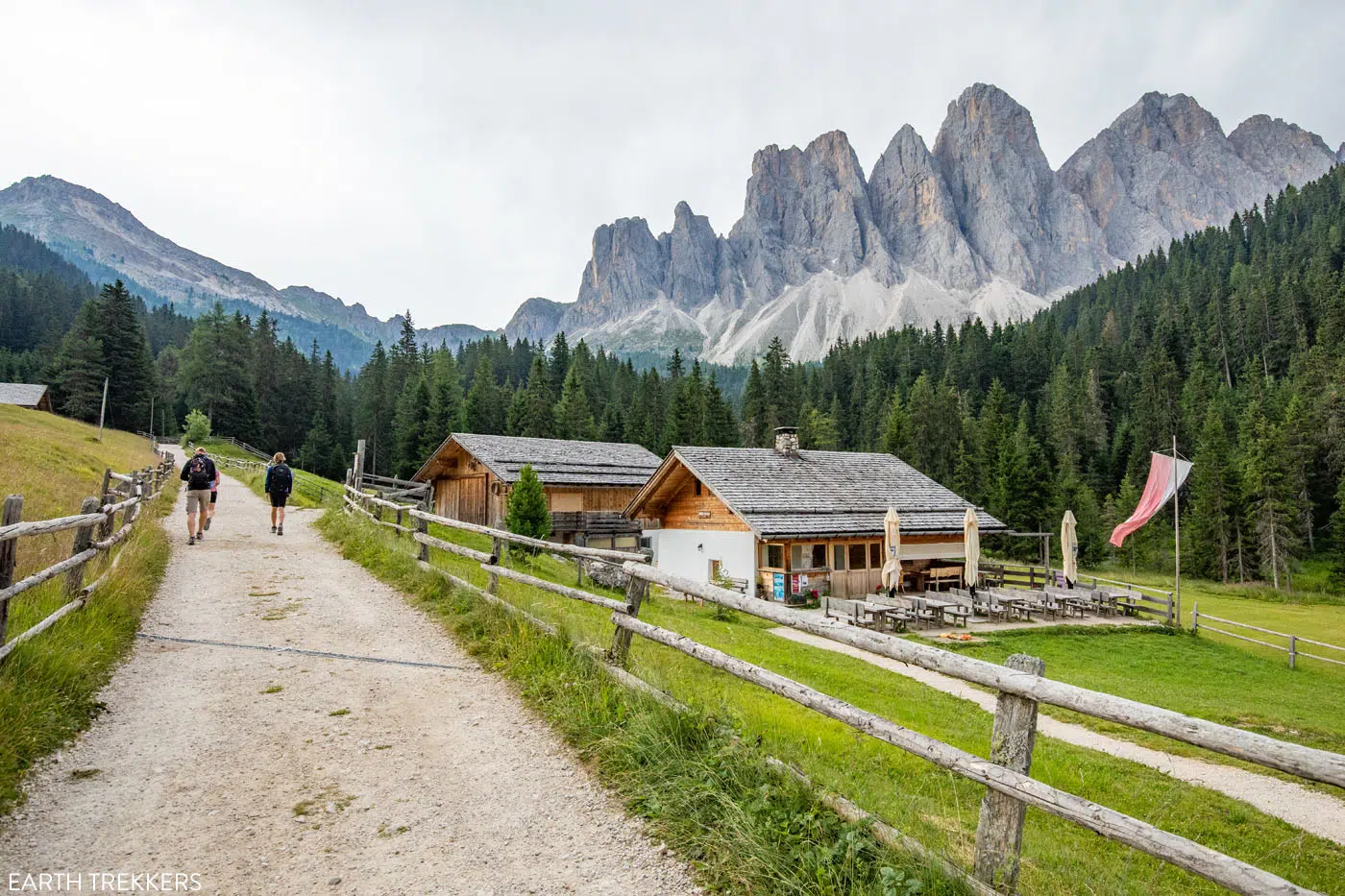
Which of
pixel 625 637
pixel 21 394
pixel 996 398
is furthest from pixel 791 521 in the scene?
pixel 21 394

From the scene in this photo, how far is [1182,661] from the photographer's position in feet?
64.8

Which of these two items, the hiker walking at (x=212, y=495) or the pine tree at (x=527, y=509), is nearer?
the hiker walking at (x=212, y=495)

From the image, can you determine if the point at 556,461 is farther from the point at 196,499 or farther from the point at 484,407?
the point at 484,407

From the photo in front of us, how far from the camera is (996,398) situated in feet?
253

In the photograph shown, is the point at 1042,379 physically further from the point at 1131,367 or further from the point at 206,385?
the point at 206,385

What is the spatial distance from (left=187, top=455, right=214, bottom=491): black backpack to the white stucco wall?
1619 centimetres

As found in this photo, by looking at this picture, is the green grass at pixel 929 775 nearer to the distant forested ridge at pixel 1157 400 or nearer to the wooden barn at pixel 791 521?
the wooden barn at pixel 791 521

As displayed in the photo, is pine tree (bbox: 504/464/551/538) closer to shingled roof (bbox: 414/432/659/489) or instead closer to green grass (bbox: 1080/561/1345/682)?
shingled roof (bbox: 414/432/659/489)

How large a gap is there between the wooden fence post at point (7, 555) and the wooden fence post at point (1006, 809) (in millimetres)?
7130

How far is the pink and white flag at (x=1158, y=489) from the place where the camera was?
82.7 feet

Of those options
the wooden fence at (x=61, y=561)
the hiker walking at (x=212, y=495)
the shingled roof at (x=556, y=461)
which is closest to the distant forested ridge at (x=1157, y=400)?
the shingled roof at (x=556, y=461)

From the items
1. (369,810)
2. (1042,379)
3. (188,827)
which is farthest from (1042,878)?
(1042,379)

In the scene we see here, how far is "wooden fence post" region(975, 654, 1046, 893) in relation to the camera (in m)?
3.22

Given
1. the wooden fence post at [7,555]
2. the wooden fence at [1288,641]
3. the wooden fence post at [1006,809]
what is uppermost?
the wooden fence post at [7,555]
